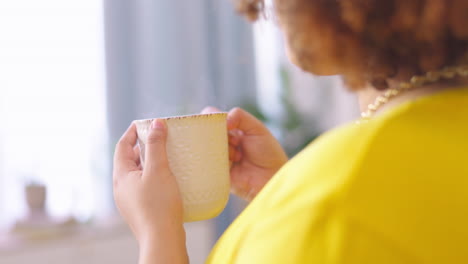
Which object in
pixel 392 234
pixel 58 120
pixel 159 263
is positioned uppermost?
pixel 392 234

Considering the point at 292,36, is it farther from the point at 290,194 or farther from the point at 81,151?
the point at 81,151

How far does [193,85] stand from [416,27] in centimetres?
203

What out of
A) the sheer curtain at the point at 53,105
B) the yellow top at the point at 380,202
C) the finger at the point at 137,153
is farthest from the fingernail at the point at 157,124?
the sheer curtain at the point at 53,105

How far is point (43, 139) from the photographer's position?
6.40 feet

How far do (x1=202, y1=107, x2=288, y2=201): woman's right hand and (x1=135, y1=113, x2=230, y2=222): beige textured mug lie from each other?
0.71 feet

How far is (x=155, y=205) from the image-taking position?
0.63 m

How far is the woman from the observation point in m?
0.41

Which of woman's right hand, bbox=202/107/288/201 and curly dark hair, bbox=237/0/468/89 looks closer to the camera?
curly dark hair, bbox=237/0/468/89

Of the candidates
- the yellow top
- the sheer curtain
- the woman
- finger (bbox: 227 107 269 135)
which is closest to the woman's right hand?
finger (bbox: 227 107 269 135)

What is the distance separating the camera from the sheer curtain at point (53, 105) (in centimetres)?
186

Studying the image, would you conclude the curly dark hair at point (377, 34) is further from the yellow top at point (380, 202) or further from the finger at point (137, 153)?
the finger at point (137, 153)

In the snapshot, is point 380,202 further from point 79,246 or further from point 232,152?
point 79,246

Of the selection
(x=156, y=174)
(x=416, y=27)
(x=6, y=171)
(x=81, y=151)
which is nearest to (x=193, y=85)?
(x=81, y=151)

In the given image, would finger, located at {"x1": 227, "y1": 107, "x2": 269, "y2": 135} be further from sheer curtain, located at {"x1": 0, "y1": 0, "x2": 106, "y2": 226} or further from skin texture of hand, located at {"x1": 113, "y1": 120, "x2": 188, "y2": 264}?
sheer curtain, located at {"x1": 0, "y1": 0, "x2": 106, "y2": 226}
